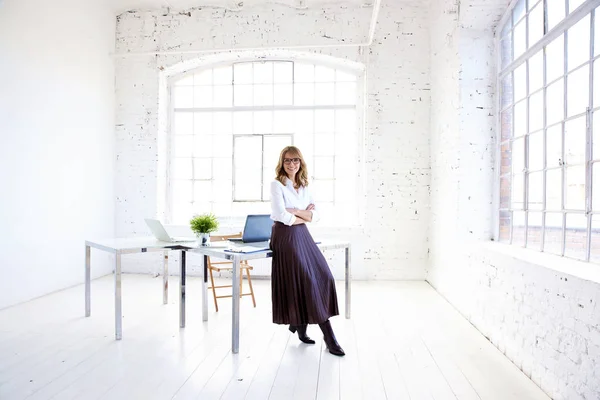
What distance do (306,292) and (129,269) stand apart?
14.8 ft

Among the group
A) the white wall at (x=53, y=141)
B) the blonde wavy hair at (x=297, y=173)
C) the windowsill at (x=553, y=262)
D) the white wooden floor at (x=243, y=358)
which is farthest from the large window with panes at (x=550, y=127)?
the white wall at (x=53, y=141)

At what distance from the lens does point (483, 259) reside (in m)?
3.82

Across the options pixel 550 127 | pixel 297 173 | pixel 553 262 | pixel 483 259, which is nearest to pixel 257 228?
pixel 297 173

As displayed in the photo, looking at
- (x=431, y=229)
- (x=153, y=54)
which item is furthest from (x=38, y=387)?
(x=153, y=54)

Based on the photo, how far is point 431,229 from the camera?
5.93 m

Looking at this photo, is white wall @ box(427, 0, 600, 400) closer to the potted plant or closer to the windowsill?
the windowsill

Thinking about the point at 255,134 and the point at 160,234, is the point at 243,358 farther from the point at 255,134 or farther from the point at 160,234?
the point at 255,134

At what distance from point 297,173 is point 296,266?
816 millimetres

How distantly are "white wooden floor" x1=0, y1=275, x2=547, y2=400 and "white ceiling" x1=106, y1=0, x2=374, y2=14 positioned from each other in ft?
14.6

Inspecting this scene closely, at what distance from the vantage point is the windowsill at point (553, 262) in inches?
95.5

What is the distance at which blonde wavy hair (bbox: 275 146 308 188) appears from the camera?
3.48 m

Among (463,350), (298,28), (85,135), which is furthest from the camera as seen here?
(298,28)

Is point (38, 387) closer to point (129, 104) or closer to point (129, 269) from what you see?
point (129, 269)

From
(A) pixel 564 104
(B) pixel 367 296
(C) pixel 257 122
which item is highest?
(C) pixel 257 122
